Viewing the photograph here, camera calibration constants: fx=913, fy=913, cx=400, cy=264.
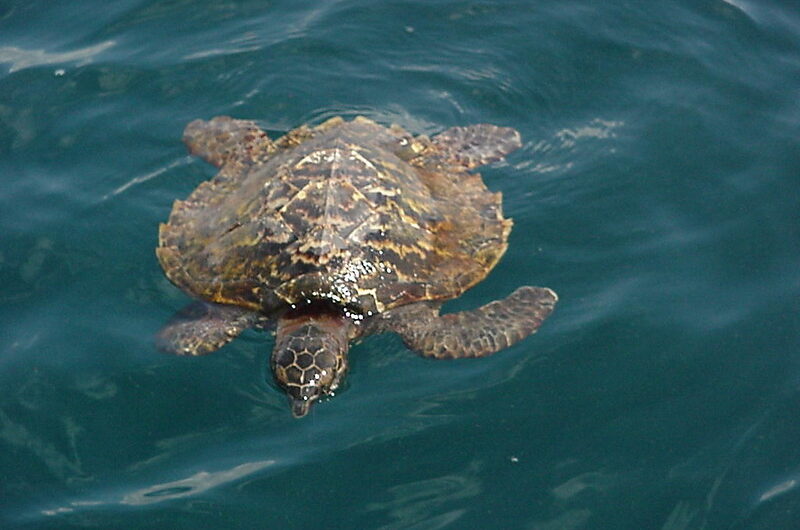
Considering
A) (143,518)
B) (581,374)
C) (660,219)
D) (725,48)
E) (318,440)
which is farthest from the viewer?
(725,48)

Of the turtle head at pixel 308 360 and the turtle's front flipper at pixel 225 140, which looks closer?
the turtle head at pixel 308 360

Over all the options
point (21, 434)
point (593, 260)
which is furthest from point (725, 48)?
point (21, 434)

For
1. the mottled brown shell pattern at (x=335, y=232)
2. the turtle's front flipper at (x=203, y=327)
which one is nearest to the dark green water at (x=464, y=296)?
the turtle's front flipper at (x=203, y=327)

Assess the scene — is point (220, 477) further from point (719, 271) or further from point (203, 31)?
point (203, 31)

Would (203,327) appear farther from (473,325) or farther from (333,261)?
(473,325)

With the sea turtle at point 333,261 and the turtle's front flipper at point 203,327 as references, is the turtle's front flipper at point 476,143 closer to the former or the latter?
the sea turtle at point 333,261

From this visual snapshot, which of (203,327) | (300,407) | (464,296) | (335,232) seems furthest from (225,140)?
(300,407)

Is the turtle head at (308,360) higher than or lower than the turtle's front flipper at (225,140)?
lower
